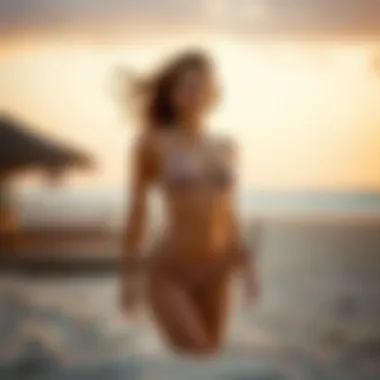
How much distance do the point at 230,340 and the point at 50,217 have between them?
32 cm

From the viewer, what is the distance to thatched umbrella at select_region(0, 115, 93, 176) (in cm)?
124

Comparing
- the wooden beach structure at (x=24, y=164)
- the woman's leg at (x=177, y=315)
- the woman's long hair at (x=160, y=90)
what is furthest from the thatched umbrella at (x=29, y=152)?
the woman's leg at (x=177, y=315)

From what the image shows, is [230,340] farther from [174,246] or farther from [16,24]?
[16,24]

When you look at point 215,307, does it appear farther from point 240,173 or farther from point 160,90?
point 160,90

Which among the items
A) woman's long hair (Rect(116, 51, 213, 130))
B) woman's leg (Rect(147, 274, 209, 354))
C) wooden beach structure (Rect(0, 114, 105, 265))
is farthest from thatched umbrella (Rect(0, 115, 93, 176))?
woman's leg (Rect(147, 274, 209, 354))

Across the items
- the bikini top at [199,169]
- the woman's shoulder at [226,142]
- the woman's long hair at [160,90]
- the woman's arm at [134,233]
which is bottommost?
the woman's arm at [134,233]

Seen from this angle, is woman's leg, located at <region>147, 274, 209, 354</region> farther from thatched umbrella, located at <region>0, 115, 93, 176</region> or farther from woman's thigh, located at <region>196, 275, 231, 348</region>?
thatched umbrella, located at <region>0, 115, 93, 176</region>

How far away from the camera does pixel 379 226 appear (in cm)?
126

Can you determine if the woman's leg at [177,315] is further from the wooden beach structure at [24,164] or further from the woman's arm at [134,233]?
the wooden beach structure at [24,164]

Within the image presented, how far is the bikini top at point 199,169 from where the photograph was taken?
1247mm

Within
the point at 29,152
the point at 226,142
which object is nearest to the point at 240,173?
the point at 226,142

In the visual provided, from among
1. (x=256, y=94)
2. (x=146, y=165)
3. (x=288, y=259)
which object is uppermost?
(x=256, y=94)

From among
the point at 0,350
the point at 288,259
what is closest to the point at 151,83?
the point at 288,259

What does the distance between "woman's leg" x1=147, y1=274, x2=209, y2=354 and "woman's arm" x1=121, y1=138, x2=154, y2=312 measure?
0.03m
